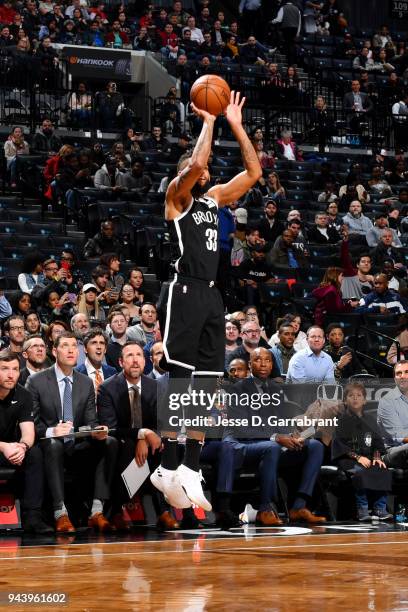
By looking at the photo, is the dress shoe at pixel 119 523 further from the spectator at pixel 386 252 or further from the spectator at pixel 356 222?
the spectator at pixel 356 222

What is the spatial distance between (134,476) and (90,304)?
481cm

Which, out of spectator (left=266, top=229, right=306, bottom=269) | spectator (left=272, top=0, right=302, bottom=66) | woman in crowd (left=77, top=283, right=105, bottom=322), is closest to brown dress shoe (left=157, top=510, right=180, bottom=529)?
woman in crowd (left=77, top=283, right=105, bottom=322)

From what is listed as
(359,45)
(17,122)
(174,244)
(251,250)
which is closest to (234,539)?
(174,244)

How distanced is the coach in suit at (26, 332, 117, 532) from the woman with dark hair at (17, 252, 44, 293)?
207 inches

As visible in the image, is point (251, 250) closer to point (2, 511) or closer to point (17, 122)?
point (17, 122)

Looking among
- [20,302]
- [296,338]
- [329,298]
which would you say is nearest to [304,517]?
[296,338]

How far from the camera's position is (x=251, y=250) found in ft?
53.8

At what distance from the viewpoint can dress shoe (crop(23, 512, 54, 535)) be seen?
8.27m

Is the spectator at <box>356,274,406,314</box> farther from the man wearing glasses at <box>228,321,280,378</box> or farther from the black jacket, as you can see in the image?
the black jacket

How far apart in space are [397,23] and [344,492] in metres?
22.3

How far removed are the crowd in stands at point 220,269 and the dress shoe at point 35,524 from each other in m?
0.02

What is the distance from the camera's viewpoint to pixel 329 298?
49.4 feet

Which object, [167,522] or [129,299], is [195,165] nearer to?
[167,522]

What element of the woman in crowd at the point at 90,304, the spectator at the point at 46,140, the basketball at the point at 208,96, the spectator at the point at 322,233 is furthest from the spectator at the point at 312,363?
the spectator at the point at 46,140
